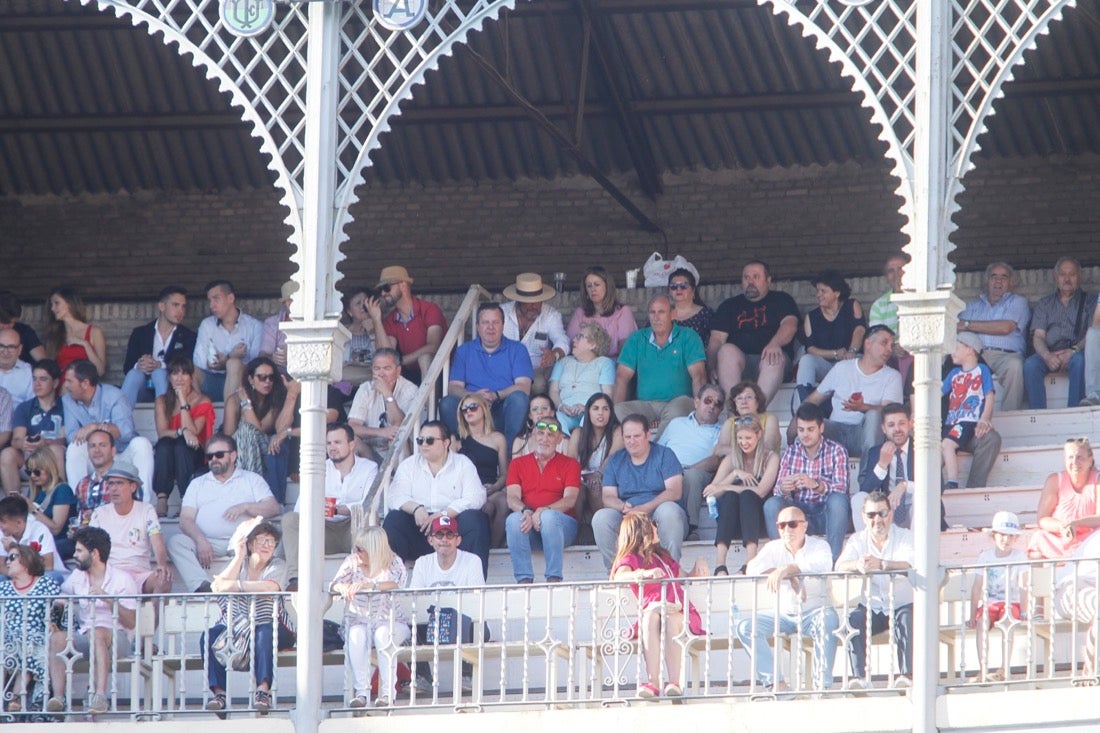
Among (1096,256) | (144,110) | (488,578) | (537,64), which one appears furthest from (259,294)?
(1096,256)

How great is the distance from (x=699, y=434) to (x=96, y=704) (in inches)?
178

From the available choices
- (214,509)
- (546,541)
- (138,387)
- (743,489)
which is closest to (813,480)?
(743,489)

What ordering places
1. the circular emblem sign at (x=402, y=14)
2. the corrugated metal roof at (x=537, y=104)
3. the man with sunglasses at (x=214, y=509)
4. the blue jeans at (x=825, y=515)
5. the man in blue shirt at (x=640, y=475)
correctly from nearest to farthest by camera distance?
the circular emblem sign at (x=402, y=14)
the blue jeans at (x=825, y=515)
the man in blue shirt at (x=640, y=475)
the man with sunglasses at (x=214, y=509)
the corrugated metal roof at (x=537, y=104)

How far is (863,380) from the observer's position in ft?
48.7

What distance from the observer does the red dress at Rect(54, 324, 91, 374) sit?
16.6 meters

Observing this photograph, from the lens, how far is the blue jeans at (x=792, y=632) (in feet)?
38.7

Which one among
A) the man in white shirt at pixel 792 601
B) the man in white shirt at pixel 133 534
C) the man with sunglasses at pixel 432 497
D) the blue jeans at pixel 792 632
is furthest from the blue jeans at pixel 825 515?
the man in white shirt at pixel 133 534

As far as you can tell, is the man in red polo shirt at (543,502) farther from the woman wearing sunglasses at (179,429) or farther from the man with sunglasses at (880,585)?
the woman wearing sunglasses at (179,429)

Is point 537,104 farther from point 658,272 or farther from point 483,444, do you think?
point 483,444

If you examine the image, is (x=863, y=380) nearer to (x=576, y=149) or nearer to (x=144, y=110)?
(x=576, y=149)

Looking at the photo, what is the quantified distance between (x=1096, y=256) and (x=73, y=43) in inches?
359

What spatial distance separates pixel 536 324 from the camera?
53.5ft

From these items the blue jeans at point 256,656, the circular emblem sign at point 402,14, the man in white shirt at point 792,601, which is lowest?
the blue jeans at point 256,656

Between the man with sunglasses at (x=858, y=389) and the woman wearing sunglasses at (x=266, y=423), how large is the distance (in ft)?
11.5
